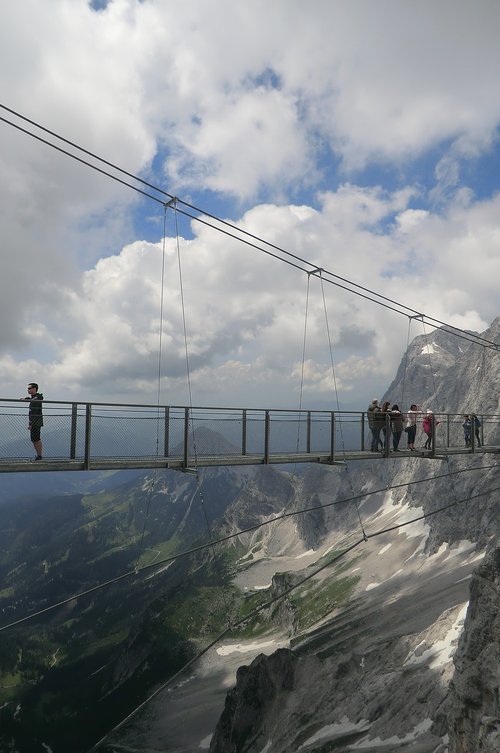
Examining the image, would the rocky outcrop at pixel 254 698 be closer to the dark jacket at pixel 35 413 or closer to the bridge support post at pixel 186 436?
the bridge support post at pixel 186 436

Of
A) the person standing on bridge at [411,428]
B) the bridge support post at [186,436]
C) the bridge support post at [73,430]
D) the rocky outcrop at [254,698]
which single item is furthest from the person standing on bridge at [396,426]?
the rocky outcrop at [254,698]

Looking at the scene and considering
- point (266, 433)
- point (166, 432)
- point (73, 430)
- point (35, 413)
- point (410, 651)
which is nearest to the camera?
point (35, 413)

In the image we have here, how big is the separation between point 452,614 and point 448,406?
110671 mm

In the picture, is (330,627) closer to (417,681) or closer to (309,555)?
(417,681)

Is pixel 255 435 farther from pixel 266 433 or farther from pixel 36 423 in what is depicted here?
pixel 36 423

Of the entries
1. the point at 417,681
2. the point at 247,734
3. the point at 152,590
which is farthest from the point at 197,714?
the point at 152,590

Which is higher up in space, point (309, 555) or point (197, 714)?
point (309, 555)

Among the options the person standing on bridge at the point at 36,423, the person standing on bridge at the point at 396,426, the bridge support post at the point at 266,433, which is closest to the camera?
the person standing on bridge at the point at 36,423

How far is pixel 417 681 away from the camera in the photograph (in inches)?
1737

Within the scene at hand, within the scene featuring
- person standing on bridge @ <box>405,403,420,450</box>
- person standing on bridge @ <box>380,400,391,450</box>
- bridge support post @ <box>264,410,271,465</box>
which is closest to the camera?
bridge support post @ <box>264,410,271,465</box>

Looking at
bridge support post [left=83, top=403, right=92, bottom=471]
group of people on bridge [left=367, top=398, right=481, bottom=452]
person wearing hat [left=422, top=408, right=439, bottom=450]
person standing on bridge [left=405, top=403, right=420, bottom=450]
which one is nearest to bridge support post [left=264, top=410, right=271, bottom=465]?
group of people on bridge [left=367, top=398, right=481, bottom=452]

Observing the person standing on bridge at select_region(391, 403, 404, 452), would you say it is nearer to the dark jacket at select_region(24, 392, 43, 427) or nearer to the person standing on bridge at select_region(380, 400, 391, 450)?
the person standing on bridge at select_region(380, 400, 391, 450)

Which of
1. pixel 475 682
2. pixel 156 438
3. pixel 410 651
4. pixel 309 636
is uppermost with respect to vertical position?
pixel 156 438

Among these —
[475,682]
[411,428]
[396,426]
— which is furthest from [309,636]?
[396,426]
